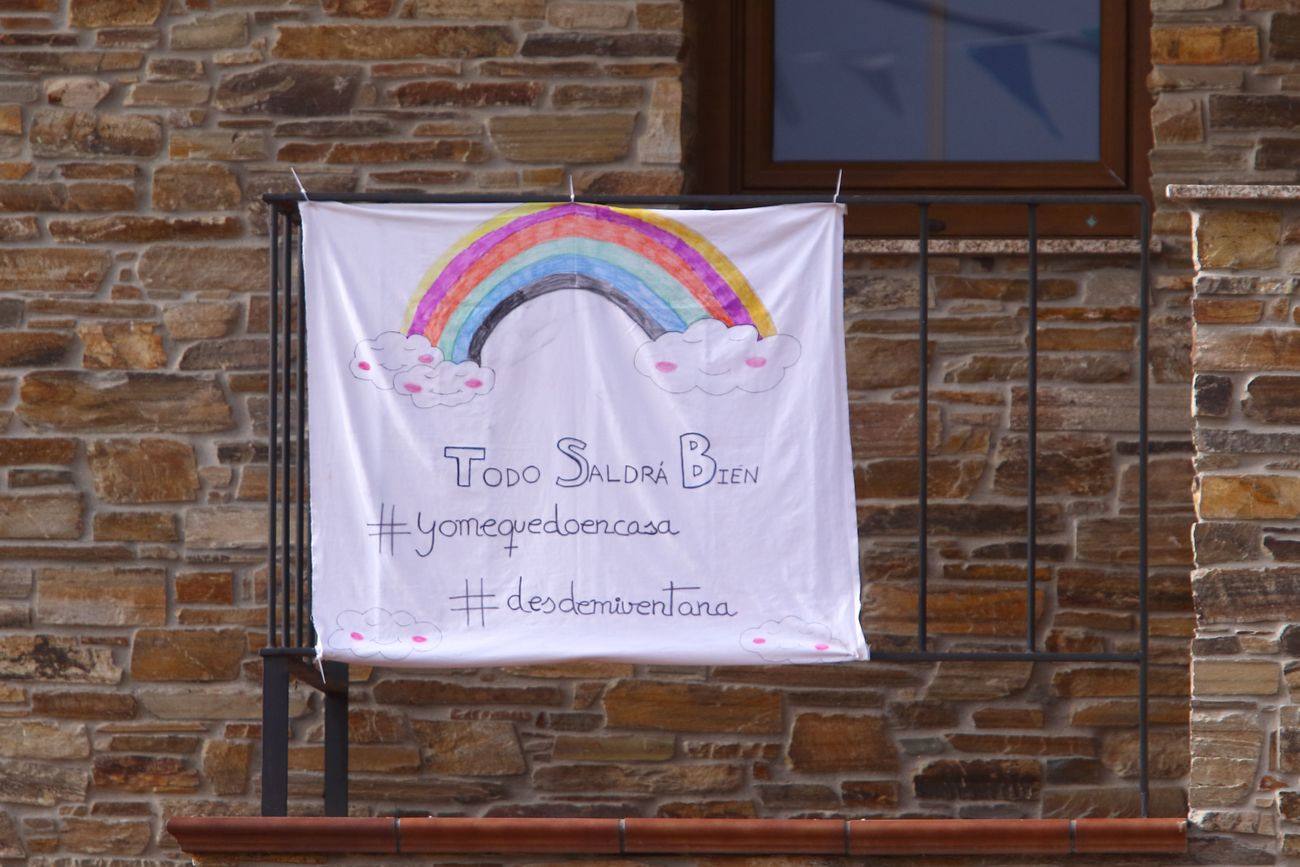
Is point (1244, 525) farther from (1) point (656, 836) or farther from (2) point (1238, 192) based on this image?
(1) point (656, 836)

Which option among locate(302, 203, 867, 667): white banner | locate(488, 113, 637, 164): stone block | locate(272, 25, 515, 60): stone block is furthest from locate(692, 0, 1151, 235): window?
locate(302, 203, 867, 667): white banner

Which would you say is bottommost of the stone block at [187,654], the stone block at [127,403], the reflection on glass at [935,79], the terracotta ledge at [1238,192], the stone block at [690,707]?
the stone block at [690,707]

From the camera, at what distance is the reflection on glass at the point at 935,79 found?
517 centimetres

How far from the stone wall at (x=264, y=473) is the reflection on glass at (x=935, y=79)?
0.32 meters

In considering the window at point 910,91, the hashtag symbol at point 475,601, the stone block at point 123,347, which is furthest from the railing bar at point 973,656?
the window at point 910,91

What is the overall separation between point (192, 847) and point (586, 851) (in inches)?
32.4

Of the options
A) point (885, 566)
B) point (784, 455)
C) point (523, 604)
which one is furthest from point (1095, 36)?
point (523, 604)

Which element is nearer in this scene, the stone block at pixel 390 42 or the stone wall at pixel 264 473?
the stone wall at pixel 264 473

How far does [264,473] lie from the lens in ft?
16.3

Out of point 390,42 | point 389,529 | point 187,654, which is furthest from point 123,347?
point 389,529

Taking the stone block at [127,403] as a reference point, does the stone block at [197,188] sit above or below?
above

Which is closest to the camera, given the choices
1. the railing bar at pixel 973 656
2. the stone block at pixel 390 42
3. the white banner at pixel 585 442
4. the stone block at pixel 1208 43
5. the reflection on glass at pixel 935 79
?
the railing bar at pixel 973 656

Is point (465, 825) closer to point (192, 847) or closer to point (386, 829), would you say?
point (386, 829)

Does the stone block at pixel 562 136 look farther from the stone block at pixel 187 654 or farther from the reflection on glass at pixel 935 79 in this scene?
the stone block at pixel 187 654
